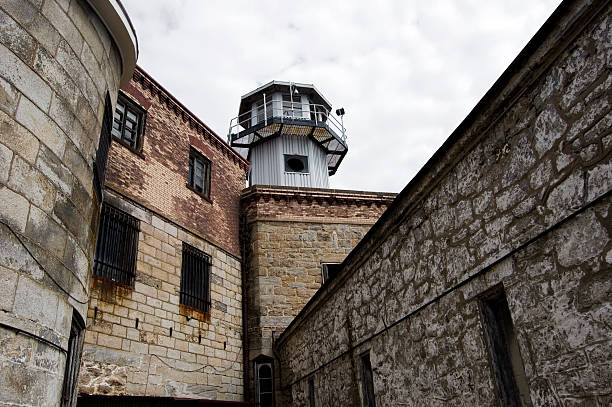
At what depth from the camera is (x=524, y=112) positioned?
11.4 ft

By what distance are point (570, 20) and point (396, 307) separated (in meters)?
3.34

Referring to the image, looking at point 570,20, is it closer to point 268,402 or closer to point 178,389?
point 178,389

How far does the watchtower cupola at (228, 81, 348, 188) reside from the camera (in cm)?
2042

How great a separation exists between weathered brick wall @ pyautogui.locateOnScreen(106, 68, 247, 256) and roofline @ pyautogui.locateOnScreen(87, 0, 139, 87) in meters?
3.70

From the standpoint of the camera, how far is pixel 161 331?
30.0 ft

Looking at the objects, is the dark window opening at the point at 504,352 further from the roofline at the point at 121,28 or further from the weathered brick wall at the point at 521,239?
the roofline at the point at 121,28

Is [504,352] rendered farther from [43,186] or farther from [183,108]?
[183,108]

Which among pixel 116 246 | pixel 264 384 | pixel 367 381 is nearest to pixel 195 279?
pixel 116 246

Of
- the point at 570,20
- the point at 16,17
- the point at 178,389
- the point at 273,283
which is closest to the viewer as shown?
the point at 570,20

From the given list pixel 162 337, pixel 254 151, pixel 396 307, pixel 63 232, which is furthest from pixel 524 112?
pixel 254 151

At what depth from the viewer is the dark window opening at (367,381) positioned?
20.4 ft

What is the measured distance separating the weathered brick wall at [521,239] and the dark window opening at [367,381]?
20.6 inches

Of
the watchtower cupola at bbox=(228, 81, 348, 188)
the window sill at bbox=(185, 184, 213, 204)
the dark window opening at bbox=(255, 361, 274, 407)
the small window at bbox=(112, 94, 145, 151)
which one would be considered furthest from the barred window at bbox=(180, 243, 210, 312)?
the watchtower cupola at bbox=(228, 81, 348, 188)

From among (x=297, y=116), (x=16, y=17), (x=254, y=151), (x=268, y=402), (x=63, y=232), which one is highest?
(x=297, y=116)
